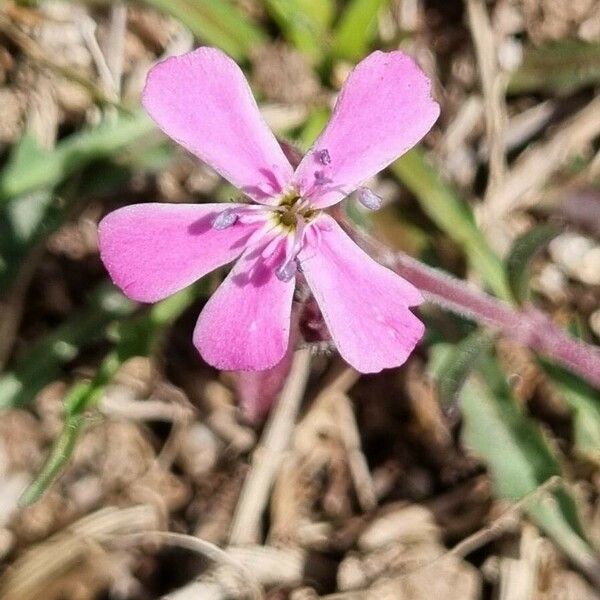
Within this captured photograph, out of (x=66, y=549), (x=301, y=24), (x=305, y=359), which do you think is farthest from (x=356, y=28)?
(x=66, y=549)

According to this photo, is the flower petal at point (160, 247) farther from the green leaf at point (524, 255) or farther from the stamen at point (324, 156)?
the green leaf at point (524, 255)

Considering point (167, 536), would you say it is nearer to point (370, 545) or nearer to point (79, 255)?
point (370, 545)

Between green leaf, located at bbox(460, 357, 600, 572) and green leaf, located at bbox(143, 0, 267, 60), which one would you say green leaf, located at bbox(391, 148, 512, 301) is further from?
green leaf, located at bbox(143, 0, 267, 60)

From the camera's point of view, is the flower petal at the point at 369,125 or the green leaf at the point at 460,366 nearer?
the flower petal at the point at 369,125

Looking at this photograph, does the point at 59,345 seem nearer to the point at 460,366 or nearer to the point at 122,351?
the point at 122,351

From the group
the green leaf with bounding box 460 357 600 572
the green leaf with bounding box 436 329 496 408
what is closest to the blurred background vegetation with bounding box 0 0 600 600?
the green leaf with bounding box 460 357 600 572

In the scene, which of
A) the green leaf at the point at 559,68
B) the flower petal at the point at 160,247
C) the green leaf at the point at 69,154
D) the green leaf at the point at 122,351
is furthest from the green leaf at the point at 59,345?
the green leaf at the point at 559,68
